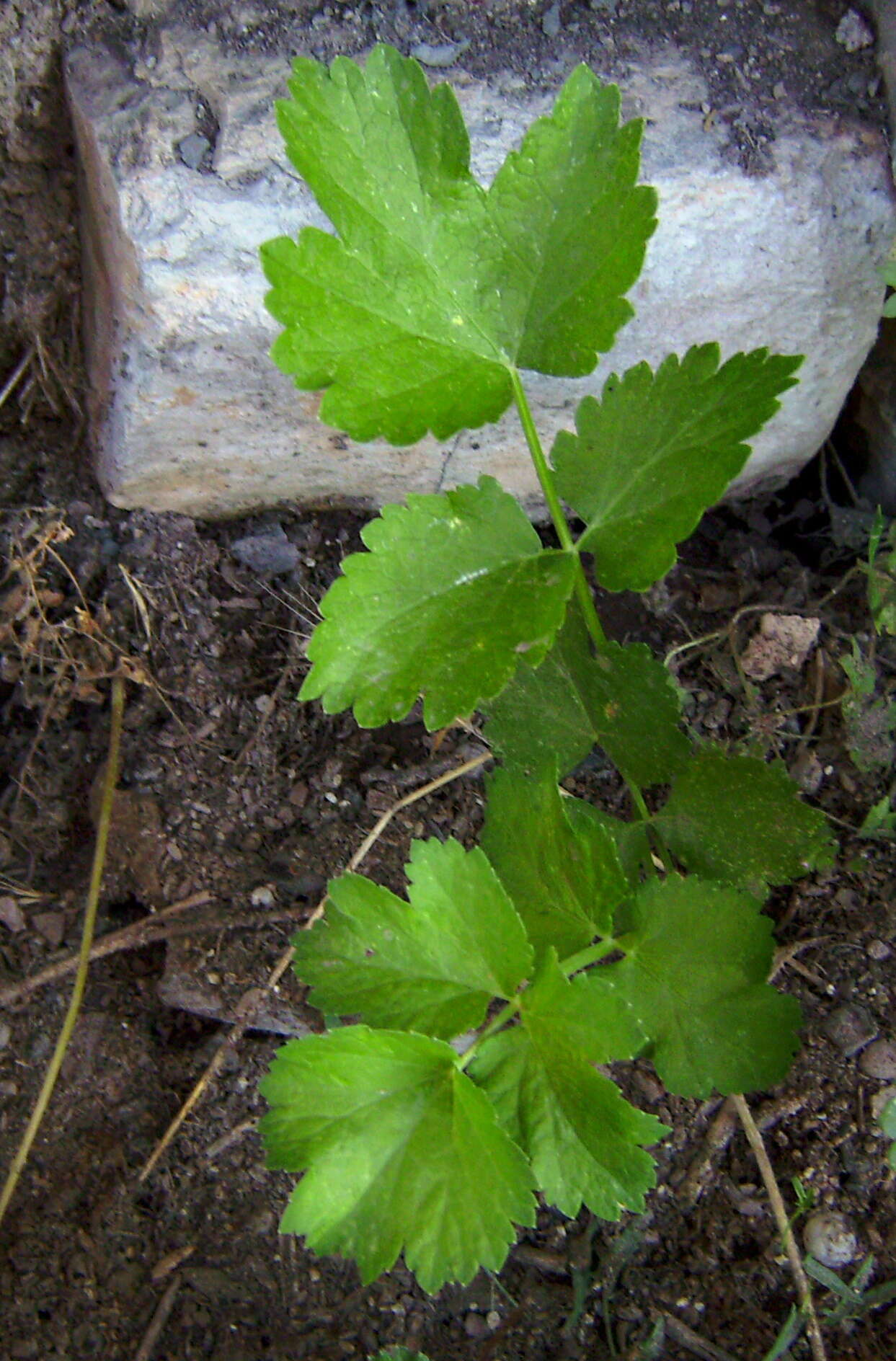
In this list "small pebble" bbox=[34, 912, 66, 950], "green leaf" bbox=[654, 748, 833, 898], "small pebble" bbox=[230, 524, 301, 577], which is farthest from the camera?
"small pebble" bbox=[230, 524, 301, 577]

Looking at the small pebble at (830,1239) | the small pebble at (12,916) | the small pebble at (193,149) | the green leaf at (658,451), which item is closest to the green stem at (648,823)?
the green leaf at (658,451)

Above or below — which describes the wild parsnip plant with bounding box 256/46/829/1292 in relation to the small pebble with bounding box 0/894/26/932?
above

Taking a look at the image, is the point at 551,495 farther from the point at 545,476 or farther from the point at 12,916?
the point at 12,916

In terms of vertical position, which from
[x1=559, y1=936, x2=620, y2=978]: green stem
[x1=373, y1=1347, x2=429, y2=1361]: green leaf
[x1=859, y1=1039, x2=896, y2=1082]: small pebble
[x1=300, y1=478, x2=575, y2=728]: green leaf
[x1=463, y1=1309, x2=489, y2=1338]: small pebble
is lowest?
[x1=373, y1=1347, x2=429, y2=1361]: green leaf

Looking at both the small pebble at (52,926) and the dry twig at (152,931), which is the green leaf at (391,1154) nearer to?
the dry twig at (152,931)

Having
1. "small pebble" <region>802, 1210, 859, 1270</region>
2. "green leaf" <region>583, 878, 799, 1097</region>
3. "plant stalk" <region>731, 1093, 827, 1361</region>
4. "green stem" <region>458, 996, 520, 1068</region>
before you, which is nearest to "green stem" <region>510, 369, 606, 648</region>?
"green leaf" <region>583, 878, 799, 1097</region>

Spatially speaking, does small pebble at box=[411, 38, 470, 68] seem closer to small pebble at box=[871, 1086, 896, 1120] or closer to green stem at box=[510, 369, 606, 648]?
green stem at box=[510, 369, 606, 648]

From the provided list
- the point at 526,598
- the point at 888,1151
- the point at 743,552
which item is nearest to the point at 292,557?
the point at 526,598
